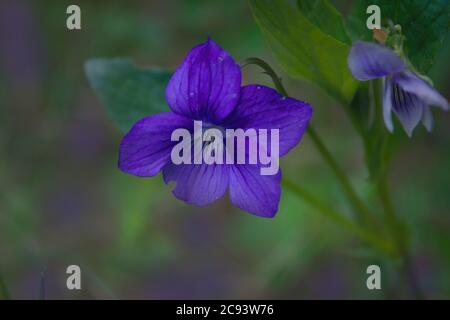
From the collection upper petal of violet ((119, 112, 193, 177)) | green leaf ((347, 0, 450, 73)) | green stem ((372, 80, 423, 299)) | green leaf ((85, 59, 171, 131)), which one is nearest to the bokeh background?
green stem ((372, 80, 423, 299))

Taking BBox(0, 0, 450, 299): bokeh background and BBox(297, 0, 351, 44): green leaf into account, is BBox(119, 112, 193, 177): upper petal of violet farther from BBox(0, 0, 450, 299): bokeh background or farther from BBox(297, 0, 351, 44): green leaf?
BBox(0, 0, 450, 299): bokeh background

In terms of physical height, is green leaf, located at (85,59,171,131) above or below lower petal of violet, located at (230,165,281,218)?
above

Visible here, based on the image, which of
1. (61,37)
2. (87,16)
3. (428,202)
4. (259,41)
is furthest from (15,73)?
(428,202)

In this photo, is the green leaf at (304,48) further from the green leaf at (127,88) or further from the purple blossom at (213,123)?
the green leaf at (127,88)

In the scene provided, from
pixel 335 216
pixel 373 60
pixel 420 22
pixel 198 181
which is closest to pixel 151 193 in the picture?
pixel 335 216

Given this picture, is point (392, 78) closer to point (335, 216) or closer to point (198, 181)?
point (198, 181)

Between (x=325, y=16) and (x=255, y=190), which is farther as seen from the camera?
(x=325, y=16)

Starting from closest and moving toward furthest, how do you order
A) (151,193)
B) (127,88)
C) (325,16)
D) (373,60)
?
(373,60), (325,16), (127,88), (151,193)
